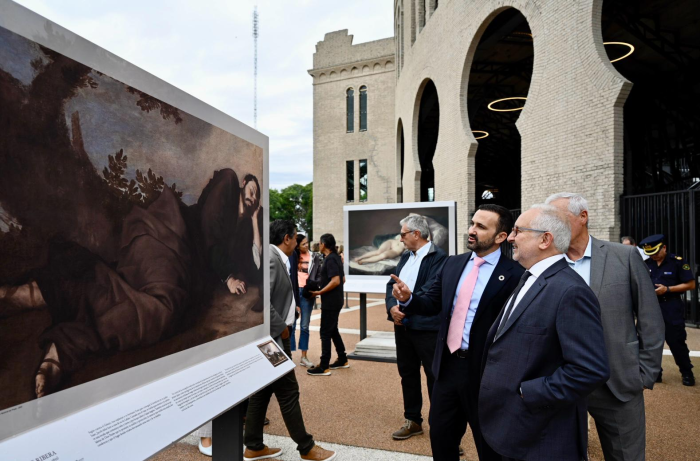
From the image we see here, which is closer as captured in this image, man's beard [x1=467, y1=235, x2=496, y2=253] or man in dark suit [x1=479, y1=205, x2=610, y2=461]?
man in dark suit [x1=479, y1=205, x2=610, y2=461]

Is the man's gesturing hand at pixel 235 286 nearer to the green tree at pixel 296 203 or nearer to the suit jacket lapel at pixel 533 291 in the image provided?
the suit jacket lapel at pixel 533 291

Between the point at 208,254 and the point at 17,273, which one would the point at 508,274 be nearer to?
the point at 208,254

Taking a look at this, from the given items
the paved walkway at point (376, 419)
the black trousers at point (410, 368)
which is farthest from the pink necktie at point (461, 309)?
the paved walkway at point (376, 419)

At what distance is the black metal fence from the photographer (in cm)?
1008

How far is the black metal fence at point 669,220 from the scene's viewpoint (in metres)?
10.1

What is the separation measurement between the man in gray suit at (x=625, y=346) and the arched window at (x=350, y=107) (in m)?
31.1

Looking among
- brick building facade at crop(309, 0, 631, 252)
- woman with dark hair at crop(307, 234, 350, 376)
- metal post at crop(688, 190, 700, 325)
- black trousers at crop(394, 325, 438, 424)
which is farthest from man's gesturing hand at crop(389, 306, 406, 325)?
metal post at crop(688, 190, 700, 325)

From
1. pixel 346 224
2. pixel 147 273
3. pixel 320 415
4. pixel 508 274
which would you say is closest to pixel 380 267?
pixel 346 224

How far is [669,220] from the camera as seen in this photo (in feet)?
34.2

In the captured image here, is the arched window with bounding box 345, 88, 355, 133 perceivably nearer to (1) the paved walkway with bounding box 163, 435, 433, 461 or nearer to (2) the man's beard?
(1) the paved walkway with bounding box 163, 435, 433, 461

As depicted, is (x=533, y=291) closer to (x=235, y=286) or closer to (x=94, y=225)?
(x=235, y=286)

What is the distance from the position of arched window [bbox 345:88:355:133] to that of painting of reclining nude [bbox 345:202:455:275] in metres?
25.0

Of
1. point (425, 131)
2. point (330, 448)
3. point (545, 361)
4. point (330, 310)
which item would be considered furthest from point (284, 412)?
point (425, 131)

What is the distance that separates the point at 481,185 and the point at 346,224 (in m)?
47.8
